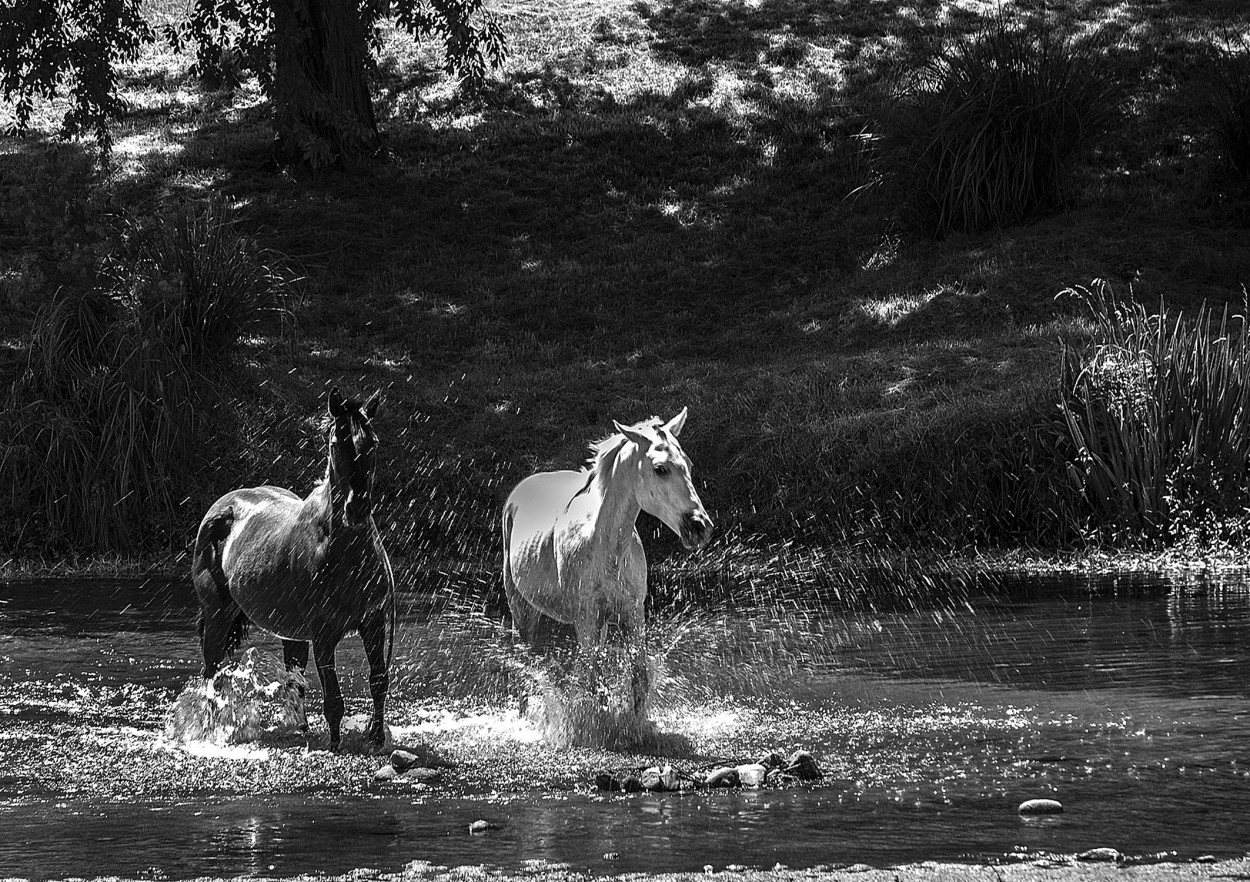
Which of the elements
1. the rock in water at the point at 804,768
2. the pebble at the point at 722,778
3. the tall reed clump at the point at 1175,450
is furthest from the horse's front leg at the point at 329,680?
the tall reed clump at the point at 1175,450

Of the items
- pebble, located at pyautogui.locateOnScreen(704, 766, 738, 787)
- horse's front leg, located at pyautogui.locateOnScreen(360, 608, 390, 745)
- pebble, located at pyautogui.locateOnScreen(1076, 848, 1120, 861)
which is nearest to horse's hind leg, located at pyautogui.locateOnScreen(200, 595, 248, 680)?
horse's front leg, located at pyautogui.locateOnScreen(360, 608, 390, 745)

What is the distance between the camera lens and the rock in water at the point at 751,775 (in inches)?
246

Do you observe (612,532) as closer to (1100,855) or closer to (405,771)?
(405,771)

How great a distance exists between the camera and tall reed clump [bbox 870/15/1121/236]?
18281 millimetres

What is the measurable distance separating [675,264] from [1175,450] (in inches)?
346

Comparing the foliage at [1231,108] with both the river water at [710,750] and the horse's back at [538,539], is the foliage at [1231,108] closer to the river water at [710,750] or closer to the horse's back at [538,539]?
the river water at [710,750]

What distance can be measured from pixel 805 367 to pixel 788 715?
8.70m

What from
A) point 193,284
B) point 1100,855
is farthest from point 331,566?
point 193,284

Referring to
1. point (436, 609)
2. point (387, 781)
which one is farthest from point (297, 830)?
point (436, 609)

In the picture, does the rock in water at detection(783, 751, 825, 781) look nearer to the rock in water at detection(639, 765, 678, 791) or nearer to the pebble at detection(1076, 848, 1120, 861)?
the rock in water at detection(639, 765, 678, 791)

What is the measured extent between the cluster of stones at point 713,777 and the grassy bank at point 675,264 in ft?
22.2

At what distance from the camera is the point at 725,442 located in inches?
563

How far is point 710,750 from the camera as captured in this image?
274 inches

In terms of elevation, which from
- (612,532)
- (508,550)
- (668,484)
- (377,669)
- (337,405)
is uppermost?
(337,405)
